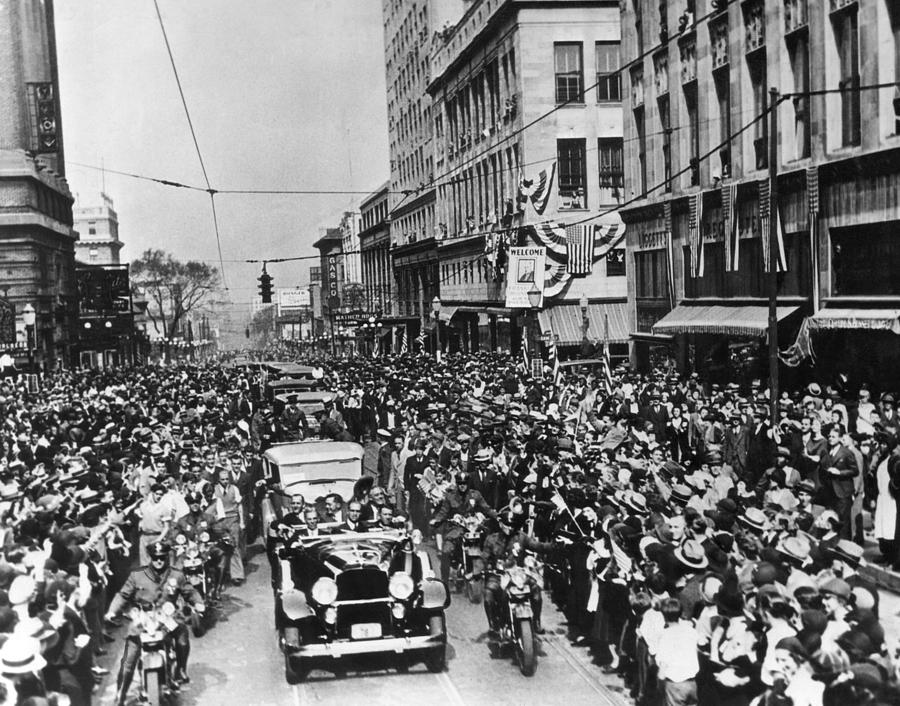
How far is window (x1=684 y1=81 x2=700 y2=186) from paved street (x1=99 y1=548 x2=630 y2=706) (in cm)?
2146

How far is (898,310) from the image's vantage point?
2011 centimetres

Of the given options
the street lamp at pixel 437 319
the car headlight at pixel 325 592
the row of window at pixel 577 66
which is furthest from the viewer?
the street lamp at pixel 437 319

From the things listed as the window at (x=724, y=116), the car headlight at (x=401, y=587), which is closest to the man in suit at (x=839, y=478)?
the car headlight at (x=401, y=587)

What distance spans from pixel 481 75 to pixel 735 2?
98.8 feet

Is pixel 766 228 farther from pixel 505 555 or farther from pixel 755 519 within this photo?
pixel 505 555

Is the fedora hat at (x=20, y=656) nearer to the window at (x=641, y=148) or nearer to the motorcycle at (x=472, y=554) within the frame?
the motorcycle at (x=472, y=554)

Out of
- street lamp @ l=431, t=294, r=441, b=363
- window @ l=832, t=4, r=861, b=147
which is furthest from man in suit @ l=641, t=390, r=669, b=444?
street lamp @ l=431, t=294, r=441, b=363

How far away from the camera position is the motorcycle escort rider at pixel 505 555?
10.6 m

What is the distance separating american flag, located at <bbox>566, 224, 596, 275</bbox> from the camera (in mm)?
42969

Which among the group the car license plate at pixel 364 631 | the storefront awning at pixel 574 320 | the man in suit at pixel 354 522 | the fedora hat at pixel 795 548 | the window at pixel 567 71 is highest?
the window at pixel 567 71

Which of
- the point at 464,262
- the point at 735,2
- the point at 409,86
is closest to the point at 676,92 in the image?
the point at 735,2

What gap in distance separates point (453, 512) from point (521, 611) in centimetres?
351

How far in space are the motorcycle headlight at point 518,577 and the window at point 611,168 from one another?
126 ft

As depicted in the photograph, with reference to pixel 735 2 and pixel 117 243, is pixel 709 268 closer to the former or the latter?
pixel 735 2
